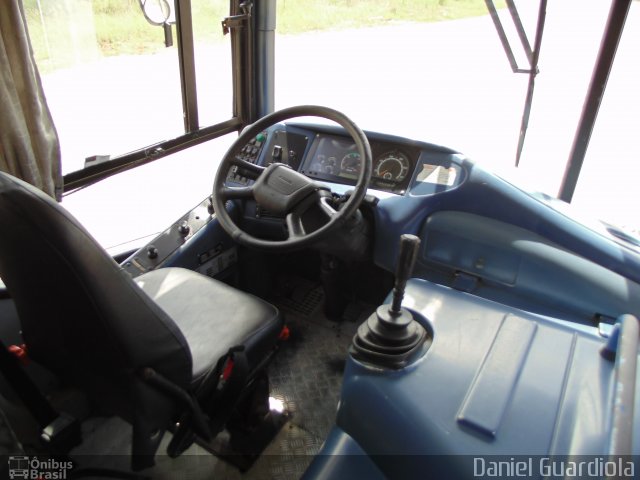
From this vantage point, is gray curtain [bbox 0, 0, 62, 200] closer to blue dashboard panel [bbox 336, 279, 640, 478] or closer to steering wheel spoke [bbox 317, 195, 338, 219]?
steering wheel spoke [bbox 317, 195, 338, 219]

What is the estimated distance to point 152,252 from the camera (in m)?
1.58

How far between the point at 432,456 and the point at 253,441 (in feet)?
2.81

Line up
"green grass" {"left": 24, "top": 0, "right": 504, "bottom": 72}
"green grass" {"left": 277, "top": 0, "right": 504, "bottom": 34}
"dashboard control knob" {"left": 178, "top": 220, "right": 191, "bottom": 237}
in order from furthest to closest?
"green grass" {"left": 277, "top": 0, "right": 504, "bottom": 34}, "dashboard control knob" {"left": 178, "top": 220, "right": 191, "bottom": 237}, "green grass" {"left": 24, "top": 0, "right": 504, "bottom": 72}

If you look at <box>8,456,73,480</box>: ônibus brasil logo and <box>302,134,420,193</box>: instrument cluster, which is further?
<box>302,134,420,193</box>: instrument cluster

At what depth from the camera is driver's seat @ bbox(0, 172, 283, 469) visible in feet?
2.43

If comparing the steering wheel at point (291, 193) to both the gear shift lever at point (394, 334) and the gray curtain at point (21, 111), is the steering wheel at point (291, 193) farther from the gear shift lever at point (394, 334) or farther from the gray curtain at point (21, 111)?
the gray curtain at point (21, 111)

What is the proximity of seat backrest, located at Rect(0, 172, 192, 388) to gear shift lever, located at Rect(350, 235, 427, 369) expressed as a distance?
0.37 m

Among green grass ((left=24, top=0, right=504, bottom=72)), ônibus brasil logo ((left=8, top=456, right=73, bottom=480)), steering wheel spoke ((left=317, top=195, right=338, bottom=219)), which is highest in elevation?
green grass ((left=24, top=0, right=504, bottom=72))

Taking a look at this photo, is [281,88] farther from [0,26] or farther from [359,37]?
[0,26]

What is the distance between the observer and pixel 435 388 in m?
0.79

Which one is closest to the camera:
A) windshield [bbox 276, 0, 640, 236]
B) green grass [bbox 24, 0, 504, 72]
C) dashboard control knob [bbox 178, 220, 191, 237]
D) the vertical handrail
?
the vertical handrail

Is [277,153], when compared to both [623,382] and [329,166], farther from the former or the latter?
[623,382]

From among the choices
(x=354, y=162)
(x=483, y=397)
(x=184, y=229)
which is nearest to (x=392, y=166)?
(x=354, y=162)

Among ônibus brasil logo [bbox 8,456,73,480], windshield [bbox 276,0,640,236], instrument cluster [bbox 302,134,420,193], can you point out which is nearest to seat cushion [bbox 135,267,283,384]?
ônibus brasil logo [bbox 8,456,73,480]
